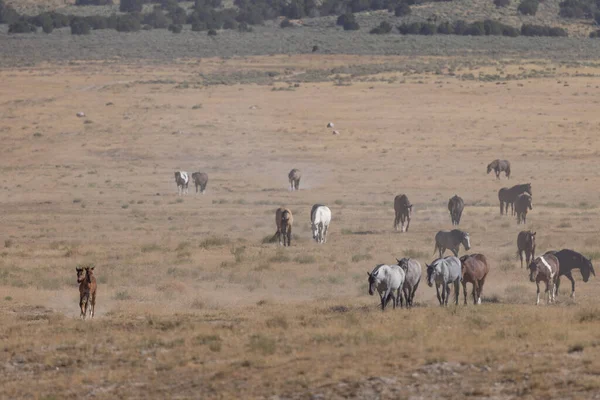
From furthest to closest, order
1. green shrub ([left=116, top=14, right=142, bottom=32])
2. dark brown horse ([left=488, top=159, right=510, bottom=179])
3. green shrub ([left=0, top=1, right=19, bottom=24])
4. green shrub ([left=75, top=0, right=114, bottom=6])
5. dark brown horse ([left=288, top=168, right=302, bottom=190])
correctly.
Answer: green shrub ([left=75, top=0, right=114, bottom=6]) → green shrub ([left=0, top=1, right=19, bottom=24]) → green shrub ([left=116, top=14, right=142, bottom=32]) → dark brown horse ([left=488, top=159, right=510, bottom=179]) → dark brown horse ([left=288, top=168, right=302, bottom=190])

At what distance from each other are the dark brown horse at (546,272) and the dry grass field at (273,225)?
46cm

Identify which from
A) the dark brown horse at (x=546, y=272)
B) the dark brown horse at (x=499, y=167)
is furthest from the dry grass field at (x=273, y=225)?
the dark brown horse at (x=499, y=167)

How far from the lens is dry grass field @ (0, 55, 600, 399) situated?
15.1 m

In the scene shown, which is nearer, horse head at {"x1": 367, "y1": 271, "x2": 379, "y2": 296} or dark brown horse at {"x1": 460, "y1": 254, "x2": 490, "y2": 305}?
horse head at {"x1": 367, "y1": 271, "x2": 379, "y2": 296}

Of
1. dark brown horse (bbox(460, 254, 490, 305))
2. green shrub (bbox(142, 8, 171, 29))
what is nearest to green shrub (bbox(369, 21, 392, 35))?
green shrub (bbox(142, 8, 171, 29))

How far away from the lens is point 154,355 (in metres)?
16.4

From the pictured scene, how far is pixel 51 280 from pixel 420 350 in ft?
40.0

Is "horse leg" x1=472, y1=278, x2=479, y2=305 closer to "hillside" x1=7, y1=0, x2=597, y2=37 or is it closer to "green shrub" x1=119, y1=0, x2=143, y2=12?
"hillside" x1=7, y1=0, x2=597, y2=37

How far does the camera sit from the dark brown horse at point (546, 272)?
21.3 metres

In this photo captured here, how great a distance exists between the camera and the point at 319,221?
31625mm

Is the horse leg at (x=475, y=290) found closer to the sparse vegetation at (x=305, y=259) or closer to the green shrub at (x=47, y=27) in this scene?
the sparse vegetation at (x=305, y=259)

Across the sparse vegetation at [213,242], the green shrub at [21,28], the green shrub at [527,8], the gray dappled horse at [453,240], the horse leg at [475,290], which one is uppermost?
the green shrub at [527,8]

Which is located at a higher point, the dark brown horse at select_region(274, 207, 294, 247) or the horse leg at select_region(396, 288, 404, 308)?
the horse leg at select_region(396, 288, 404, 308)

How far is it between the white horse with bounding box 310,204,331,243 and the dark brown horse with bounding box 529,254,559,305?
34.4ft
